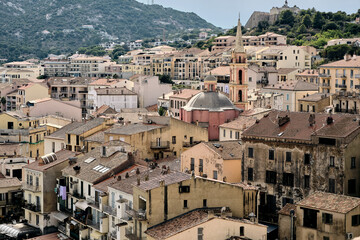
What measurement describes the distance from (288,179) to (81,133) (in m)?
27.1

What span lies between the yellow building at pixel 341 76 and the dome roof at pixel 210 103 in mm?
25815

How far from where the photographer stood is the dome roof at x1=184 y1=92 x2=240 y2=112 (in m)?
84.2

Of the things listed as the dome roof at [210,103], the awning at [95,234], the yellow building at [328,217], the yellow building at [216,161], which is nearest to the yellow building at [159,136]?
the yellow building at [216,161]

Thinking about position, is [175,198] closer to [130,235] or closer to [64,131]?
[130,235]

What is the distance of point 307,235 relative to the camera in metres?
45.0

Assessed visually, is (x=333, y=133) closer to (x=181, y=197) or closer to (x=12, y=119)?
(x=181, y=197)

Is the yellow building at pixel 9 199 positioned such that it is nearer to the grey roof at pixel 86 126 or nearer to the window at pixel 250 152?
the grey roof at pixel 86 126

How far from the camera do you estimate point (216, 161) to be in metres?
58.7

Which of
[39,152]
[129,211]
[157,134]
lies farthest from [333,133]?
[39,152]

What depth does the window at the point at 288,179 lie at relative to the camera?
2093 inches

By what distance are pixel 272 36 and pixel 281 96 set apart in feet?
275

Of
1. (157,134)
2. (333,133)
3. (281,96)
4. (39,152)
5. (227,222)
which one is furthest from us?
(281,96)

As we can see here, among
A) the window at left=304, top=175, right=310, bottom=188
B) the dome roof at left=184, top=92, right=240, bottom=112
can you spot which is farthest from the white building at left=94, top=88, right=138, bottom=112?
the window at left=304, top=175, right=310, bottom=188

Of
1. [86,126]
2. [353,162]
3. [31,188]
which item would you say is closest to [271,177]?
[353,162]
